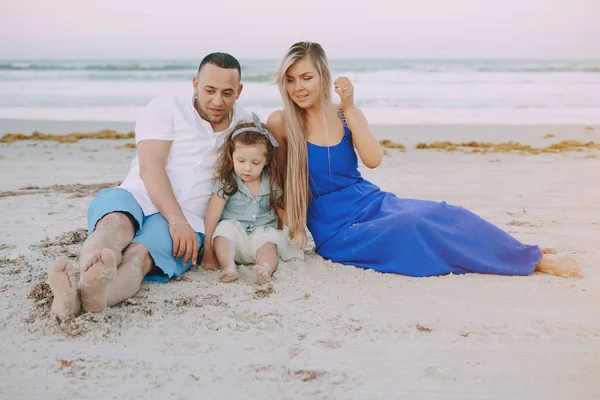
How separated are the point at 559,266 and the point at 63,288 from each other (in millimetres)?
2852

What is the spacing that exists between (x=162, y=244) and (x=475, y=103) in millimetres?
15743

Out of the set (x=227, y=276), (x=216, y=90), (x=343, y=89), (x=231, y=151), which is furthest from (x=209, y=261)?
(x=343, y=89)

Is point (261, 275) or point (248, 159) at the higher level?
point (248, 159)

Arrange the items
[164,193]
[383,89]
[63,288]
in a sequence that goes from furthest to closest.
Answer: [383,89]
[164,193]
[63,288]

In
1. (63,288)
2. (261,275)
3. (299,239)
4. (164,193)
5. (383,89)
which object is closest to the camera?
(63,288)

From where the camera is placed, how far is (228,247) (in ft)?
12.2

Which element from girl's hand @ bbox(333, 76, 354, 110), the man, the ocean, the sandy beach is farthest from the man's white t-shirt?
the ocean

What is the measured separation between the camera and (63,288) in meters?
2.76

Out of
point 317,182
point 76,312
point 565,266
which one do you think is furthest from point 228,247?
point 565,266

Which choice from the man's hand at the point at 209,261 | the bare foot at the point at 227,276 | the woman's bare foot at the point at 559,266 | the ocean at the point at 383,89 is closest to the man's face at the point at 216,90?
the man's hand at the point at 209,261

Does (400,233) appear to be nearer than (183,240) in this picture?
No

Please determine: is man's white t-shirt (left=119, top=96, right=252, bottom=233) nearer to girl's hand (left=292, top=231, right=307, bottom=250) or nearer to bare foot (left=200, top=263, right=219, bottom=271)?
bare foot (left=200, top=263, right=219, bottom=271)

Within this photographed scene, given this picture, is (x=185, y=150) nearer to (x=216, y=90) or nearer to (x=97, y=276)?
(x=216, y=90)

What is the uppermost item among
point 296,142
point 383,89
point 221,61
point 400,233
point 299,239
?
point 221,61
